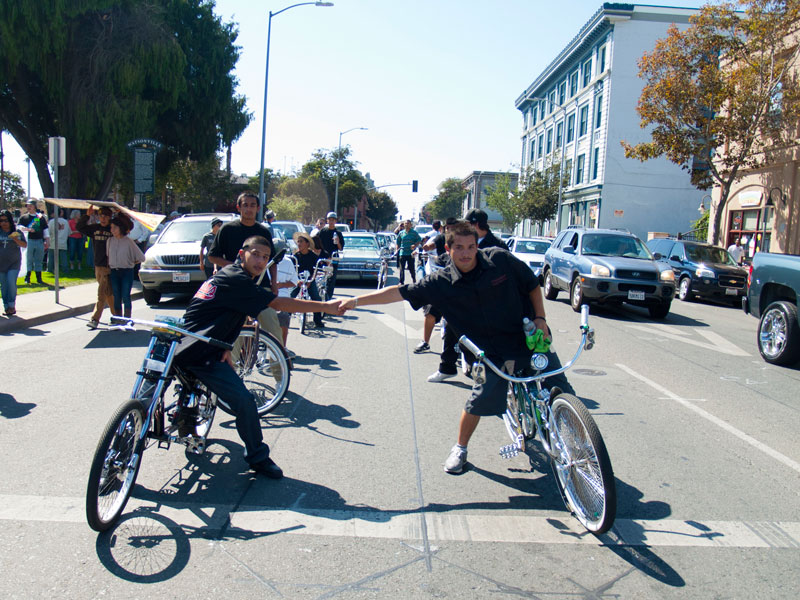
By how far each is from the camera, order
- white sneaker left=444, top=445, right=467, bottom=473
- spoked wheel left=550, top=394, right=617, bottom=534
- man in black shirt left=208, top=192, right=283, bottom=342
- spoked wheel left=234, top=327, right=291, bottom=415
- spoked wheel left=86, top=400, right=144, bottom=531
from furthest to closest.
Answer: man in black shirt left=208, top=192, right=283, bottom=342, spoked wheel left=234, top=327, right=291, bottom=415, white sneaker left=444, top=445, right=467, bottom=473, spoked wheel left=550, top=394, right=617, bottom=534, spoked wheel left=86, top=400, right=144, bottom=531

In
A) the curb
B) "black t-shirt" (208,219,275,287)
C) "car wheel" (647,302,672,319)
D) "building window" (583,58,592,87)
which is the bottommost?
the curb

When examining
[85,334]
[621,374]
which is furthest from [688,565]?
[85,334]

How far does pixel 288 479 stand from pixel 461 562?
1.51 metres

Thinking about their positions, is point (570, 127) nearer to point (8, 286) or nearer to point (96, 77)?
point (96, 77)

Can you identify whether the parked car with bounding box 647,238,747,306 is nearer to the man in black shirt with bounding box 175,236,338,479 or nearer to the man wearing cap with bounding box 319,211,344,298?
the man wearing cap with bounding box 319,211,344,298

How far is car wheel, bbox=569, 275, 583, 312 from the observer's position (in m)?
14.2

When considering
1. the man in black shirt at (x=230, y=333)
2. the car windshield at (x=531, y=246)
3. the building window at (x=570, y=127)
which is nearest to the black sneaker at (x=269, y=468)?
the man in black shirt at (x=230, y=333)

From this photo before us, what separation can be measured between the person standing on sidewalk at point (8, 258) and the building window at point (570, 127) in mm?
43435

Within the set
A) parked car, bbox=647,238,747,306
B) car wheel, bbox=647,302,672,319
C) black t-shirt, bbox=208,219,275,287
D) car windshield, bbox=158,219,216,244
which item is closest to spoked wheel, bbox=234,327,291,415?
black t-shirt, bbox=208,219,275,287

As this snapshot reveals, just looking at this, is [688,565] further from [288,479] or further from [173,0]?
[173,0]

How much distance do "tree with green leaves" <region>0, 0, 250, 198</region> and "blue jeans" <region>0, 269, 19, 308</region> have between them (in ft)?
57.0

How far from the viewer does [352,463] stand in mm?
4742

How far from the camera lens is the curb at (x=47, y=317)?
9.91 m

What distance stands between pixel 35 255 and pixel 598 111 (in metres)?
36.5
